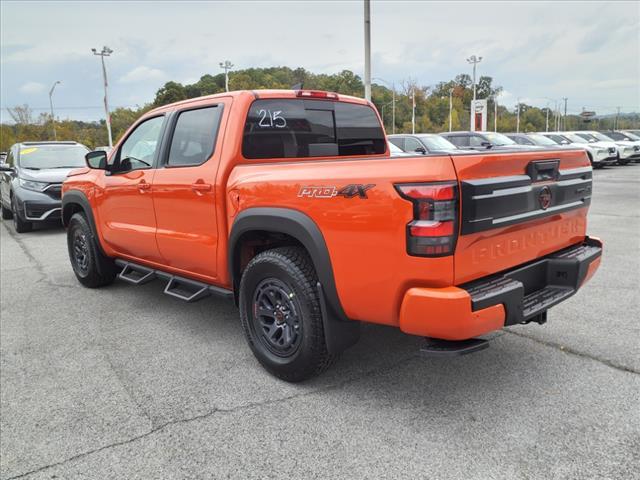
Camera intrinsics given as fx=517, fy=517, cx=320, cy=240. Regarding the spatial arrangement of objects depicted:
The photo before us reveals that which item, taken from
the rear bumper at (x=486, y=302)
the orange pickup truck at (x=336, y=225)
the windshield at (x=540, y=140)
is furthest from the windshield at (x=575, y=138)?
the rear bumper at (x=486, y=302)

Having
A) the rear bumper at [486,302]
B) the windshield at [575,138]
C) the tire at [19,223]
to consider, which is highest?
the windshield at [575,138]

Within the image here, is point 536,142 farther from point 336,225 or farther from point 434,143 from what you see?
point 336,225

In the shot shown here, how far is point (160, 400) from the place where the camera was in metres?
3.23

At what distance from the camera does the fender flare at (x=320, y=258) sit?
2955mm

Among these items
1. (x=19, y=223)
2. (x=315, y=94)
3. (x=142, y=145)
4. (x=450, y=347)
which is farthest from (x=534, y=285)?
(x=19, y=223)

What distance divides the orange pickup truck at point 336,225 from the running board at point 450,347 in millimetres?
12

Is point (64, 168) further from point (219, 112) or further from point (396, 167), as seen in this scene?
point (396, 167)

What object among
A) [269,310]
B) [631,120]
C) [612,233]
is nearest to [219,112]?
[269,310]

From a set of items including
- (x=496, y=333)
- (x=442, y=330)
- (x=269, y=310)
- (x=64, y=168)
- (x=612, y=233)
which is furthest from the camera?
(x=64, y=168)

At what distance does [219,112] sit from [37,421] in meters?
2.36

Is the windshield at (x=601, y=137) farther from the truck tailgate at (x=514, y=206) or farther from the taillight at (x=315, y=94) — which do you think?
the truck tailgate at (x=514, y=206)

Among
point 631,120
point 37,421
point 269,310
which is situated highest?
point 631,120

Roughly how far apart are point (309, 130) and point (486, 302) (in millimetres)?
2191

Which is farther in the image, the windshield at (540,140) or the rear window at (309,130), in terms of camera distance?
the windshield at (540,140)
